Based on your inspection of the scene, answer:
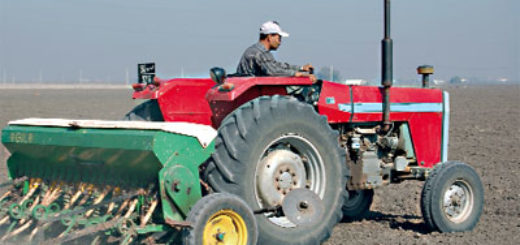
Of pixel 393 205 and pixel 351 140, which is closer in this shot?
pixel 351 140

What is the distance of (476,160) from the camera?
448 inches

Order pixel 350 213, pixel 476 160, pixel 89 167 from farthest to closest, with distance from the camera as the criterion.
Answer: pixel 476 160 → pixel 350 213 → pixel 89 167

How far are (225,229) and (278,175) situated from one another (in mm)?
912

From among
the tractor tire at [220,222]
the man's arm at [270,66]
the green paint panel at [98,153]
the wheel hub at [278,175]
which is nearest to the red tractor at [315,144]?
the wheel hub at [278,175]

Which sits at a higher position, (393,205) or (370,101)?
(370,101)

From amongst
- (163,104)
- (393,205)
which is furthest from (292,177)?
(393,205)

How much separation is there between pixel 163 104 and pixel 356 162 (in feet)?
6.11

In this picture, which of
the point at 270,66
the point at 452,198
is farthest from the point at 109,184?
the point at 452,198

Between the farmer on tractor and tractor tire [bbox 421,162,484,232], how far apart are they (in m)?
1.61

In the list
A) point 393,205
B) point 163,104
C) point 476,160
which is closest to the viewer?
point 163,104

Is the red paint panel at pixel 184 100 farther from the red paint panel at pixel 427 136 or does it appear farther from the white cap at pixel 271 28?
the red paint panel at pixel 427 136

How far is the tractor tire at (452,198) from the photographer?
6527 mm

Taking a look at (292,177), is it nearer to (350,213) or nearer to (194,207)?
(194,207)

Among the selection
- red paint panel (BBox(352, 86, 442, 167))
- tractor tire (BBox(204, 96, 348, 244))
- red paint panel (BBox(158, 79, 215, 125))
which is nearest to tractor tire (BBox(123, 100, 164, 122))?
red paint panel (BBox(158, 79, 215, 125))
